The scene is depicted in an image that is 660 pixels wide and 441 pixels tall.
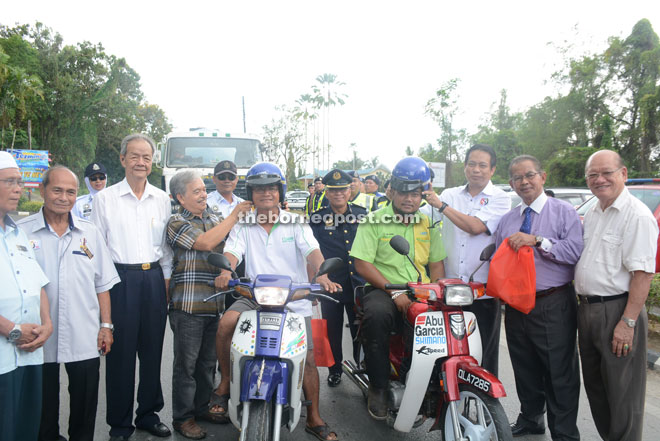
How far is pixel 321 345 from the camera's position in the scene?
304 cm

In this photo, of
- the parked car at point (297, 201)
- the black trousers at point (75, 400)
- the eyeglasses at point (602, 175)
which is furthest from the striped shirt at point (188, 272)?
the parked car at point (297, 201)

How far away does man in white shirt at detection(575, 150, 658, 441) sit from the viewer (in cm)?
270

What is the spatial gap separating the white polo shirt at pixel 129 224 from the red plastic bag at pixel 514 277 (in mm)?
2449

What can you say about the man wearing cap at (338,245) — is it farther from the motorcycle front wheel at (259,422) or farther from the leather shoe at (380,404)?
the motorcycle front wheel at (259,422)

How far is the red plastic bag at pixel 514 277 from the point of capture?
2898 mm

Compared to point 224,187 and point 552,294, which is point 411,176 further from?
point 224,187

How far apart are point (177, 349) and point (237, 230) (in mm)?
1013

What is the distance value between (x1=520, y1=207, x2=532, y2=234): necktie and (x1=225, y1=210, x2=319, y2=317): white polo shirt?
1520mm

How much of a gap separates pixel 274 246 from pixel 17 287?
5.08 feet

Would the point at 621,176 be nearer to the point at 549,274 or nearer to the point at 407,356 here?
the point at 549,274

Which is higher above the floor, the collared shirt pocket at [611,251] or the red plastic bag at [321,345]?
the collared shirt pocket at [611,251]

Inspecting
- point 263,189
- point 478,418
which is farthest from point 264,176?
point 478,418

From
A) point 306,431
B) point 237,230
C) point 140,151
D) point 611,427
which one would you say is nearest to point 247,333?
point 237,230

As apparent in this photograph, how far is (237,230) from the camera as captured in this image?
3.23m
